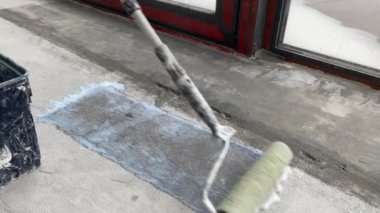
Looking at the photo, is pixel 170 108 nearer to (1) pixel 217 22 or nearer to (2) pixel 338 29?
(1) pixel 217 22

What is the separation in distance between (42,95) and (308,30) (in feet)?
5.82

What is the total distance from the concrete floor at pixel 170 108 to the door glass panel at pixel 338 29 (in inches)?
9.1

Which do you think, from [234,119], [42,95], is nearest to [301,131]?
[234,119]

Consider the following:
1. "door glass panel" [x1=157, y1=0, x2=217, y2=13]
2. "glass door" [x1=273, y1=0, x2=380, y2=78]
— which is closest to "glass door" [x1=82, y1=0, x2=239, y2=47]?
"door glass panel" [x1=157, y1=0, x2=217, y2=13]

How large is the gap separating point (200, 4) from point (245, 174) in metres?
1.63

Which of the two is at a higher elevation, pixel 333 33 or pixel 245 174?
pixel 333 33

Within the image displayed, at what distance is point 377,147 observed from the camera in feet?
5.28

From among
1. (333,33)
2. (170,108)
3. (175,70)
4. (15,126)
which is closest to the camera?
(15,126)

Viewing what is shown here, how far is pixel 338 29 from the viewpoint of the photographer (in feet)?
8.64

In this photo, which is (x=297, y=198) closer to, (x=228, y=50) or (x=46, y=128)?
(x=46, y=128)

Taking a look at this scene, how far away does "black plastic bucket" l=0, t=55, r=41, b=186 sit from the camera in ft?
3.92

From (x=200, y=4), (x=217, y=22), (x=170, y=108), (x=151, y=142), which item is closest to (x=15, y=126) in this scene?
(x=151, y=142)

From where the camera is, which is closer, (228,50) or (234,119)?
(234,119)

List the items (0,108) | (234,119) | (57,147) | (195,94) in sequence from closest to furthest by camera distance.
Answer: (0,108) < (195,94) < (57,147) < (234,119)
